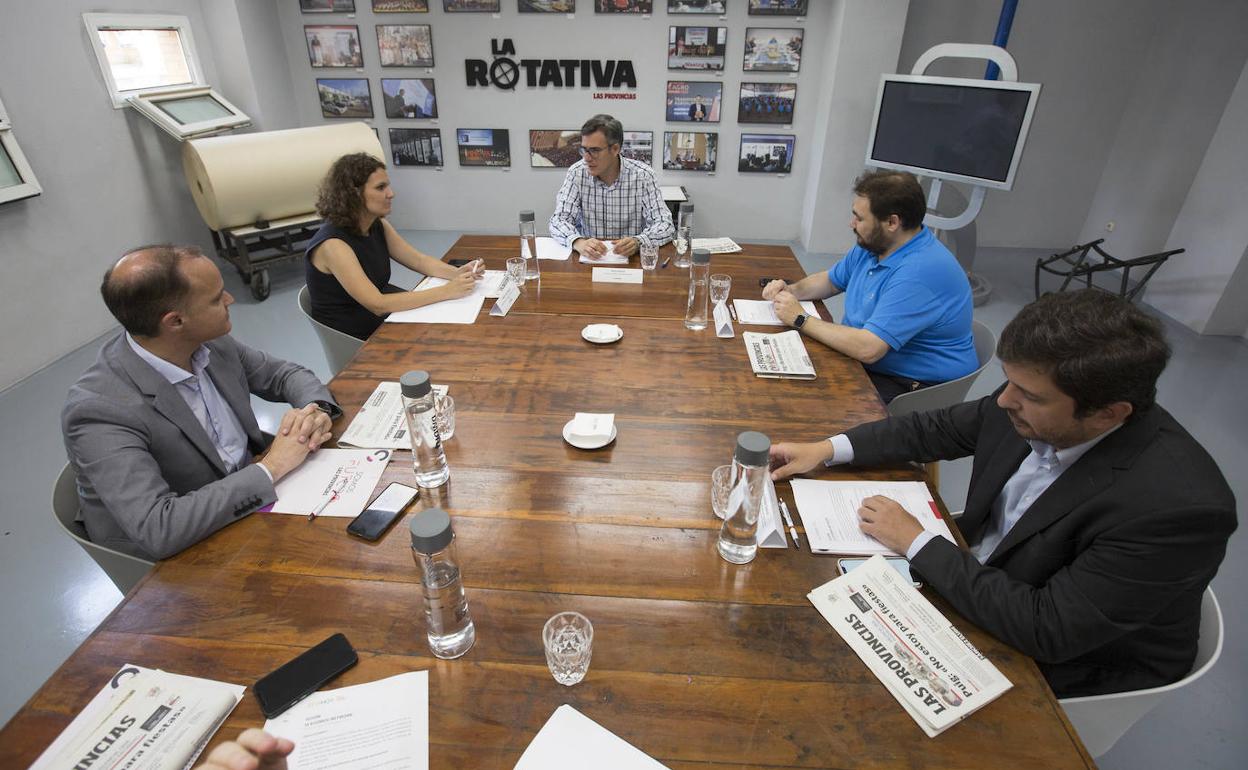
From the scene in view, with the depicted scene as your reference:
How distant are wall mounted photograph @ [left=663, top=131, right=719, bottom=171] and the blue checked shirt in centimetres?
220

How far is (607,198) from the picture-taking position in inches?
138

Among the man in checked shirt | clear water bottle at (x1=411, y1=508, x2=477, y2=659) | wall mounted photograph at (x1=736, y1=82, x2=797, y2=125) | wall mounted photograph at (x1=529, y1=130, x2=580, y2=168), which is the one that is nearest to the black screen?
wall mounted photograph at (x1=736, y1=82, x2=797, y2=125)

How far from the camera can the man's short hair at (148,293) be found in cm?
146

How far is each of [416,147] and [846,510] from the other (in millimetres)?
5426

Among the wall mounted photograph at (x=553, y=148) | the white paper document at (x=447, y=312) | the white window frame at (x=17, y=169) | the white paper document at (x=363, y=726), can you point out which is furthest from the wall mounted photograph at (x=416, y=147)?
the white paper document at (x=363, y=726)

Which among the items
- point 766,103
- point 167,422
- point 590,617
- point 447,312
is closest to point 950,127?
point 766,103

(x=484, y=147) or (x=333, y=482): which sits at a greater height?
(x=484, y=147)

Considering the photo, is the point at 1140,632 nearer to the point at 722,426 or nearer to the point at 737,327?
the point at 722,426

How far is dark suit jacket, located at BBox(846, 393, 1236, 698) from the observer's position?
1.07 meters

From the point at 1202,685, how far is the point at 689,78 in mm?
4972

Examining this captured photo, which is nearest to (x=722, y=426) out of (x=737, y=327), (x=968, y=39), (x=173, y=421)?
(x=737, y=327)

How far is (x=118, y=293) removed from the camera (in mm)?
1456

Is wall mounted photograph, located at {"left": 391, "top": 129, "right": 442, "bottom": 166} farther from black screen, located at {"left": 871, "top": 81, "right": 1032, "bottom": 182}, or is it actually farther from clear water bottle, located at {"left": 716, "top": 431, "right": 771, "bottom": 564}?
clear water bottle, located at {"left": 716, "top": 431, "right": 771, "bottom": 564}

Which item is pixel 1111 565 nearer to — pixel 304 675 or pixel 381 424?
pixel 304 675
